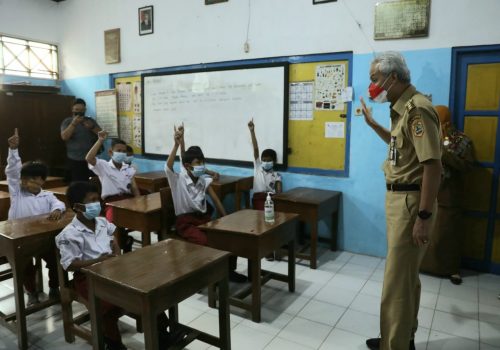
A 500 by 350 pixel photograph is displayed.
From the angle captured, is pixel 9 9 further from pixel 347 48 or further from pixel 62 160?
pixel 347 48

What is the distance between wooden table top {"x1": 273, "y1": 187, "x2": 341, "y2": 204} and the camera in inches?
141

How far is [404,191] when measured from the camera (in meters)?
1.89

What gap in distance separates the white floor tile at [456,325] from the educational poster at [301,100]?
233 cm

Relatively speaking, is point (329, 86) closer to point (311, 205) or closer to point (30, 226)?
point (311, 205)

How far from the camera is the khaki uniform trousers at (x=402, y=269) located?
6.12ft

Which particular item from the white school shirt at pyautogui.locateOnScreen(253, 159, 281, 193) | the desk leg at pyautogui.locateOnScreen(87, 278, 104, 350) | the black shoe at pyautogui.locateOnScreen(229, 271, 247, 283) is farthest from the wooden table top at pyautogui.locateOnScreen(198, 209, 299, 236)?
the white school shirt at pyautogui.locateOnScreen(253, 159, 281, 193)

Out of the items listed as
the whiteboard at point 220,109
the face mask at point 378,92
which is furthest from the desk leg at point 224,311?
the whiteboard at point 220,109

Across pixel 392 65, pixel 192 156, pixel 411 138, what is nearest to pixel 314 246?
pixel 192 156

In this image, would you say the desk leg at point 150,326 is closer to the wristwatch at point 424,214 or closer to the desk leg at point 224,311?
the desk leg at point 224,311

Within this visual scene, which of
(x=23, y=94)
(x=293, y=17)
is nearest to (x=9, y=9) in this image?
(x=23, y=94)

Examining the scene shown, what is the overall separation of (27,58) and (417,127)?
6.47 metres

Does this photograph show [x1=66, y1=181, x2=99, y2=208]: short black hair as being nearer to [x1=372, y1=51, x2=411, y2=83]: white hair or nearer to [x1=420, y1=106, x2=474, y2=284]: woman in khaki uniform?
[x1=372, y1=51, x2=411, y2=83]: white hair

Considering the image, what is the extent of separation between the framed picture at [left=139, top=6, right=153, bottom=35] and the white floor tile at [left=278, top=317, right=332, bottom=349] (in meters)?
4.46

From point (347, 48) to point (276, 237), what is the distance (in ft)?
7.41
